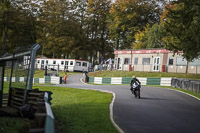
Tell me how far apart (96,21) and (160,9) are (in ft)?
50.9

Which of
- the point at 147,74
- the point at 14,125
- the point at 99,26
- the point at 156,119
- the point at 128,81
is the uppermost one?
the point at 99,26

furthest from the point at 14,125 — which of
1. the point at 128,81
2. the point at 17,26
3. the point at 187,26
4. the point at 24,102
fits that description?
the point at 17,26

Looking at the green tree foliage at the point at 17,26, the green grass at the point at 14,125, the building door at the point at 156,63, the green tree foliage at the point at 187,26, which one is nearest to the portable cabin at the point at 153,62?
the building door at the point at 156,63

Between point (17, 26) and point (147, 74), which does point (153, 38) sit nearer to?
point (147, 74)

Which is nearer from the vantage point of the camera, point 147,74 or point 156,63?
point 147,74

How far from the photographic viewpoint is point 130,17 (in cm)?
5503

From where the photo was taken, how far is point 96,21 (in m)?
66.2

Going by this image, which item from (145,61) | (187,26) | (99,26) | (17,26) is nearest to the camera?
(187,26)

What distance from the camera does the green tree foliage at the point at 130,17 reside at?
5559 centimetres

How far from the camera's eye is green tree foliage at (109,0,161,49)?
5559 cm

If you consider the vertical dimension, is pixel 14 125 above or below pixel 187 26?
below

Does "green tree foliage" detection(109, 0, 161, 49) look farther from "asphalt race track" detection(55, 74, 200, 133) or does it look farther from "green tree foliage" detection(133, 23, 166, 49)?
"asphalt race track" detection(55, 74, 200, 133)

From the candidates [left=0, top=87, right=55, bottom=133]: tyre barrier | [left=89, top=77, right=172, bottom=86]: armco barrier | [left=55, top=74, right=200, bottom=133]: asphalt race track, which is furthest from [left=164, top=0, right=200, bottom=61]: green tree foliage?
[left=89, top=77, right=172, bottom=86]: armco barrier

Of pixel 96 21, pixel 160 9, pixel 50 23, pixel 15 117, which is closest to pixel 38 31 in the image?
pixel 50 23
